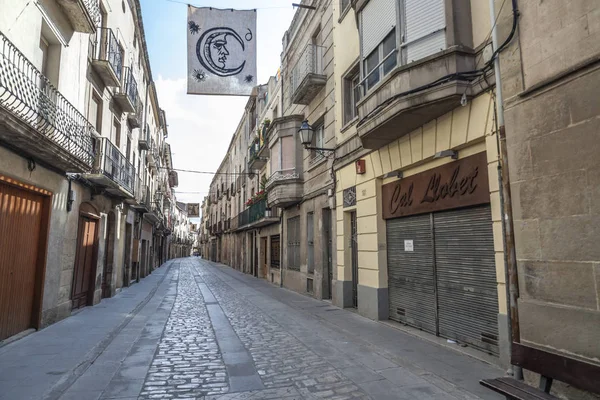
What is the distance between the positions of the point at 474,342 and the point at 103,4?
1297 centimetres

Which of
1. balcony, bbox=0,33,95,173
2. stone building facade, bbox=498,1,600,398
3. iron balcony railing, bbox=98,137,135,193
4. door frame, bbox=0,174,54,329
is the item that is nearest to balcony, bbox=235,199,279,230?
iron balcony railing, bbox=98,137,135,193

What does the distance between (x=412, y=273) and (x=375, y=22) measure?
5.40 m

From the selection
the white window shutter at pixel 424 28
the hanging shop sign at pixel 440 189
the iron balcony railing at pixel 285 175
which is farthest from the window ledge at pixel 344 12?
the iron balcony railing at pixel 285 175

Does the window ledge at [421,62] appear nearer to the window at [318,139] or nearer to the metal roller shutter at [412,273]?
the metal roller shutter at [412,273]

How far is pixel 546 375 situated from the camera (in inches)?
139

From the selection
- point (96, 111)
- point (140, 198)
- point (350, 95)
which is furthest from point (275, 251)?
point (96, 111)

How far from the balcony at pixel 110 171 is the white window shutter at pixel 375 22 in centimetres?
735

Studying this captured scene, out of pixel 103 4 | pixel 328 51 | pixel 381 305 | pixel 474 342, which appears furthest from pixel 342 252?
pixel 103 4

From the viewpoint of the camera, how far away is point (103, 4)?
11.3 meters

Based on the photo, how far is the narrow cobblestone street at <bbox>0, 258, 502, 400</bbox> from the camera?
437cm

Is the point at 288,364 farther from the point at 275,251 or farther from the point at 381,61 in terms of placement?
the point at 275,251

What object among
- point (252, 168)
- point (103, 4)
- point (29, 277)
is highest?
point (103, 4)

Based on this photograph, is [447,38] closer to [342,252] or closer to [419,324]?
[419,324]

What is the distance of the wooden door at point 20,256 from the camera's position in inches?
254
